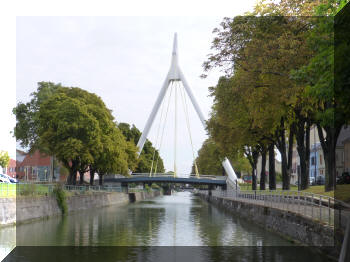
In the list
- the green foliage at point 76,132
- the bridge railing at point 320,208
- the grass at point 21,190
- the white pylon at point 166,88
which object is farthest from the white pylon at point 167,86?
the bridge railing at point 320,208

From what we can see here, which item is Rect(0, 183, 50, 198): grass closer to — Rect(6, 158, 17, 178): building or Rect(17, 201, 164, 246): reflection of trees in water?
Rect(17, 201, 164, 246): reflection of trees in water

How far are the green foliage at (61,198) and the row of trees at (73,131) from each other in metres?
6.78

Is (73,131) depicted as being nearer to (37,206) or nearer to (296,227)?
(37,206)

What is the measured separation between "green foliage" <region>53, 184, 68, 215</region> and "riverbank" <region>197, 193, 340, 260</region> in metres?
15.5

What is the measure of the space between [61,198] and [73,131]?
391 inches

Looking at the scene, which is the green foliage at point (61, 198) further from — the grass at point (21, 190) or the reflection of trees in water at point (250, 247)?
the reflection of trees in water at point (250, 247)

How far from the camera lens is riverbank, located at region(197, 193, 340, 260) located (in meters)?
17.6

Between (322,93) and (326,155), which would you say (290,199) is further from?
(322,93)

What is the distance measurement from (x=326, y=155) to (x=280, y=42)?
8.23 metres

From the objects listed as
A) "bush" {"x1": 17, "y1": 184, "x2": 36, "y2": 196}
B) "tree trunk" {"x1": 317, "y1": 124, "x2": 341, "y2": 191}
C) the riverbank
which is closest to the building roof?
"bush" {"x1": 17, "y1": 184, "x2": 36, "y2": 196}

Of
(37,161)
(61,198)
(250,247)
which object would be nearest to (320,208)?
(250,247)

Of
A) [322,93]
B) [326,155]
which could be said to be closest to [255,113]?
[326,155]

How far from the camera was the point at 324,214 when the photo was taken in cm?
1889

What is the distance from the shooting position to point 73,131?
49938 millimetres
